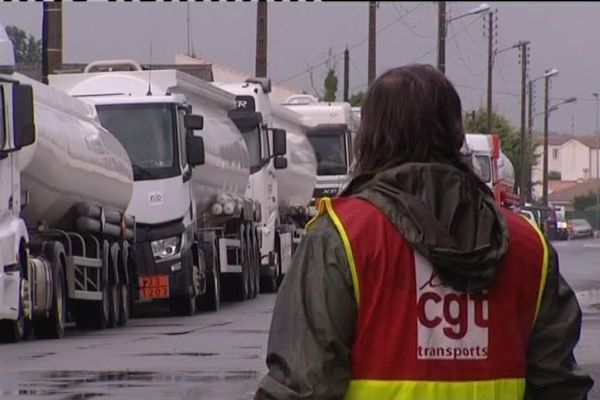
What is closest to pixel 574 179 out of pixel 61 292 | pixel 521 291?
pixel 61 292

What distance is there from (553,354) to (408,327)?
1.25 ft

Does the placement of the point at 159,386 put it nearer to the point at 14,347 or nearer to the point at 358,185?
the point at 14,347

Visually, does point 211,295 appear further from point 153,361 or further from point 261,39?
point 261,39

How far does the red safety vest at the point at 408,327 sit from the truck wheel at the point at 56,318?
15322 millimetres

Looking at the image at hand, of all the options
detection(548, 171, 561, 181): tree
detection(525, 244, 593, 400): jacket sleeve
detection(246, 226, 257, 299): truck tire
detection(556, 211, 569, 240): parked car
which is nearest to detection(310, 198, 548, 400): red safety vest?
detection(525, 244, 593, 400): jacket sleeve

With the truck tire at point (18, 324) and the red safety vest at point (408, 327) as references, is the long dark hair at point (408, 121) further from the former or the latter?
the truck tire at point (18, 324)

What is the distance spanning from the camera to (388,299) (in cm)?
384

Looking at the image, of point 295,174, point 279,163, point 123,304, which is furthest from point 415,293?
point 295,174

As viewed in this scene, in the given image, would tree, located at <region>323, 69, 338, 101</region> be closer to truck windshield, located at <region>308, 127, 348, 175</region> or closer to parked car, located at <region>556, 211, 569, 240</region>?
parked car, located at <region>556, 211, 569, 240</region>

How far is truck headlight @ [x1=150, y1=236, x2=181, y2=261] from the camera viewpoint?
2372 centimetres

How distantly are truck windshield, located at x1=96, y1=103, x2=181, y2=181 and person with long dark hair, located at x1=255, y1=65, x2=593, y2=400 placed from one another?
19623 millimetres

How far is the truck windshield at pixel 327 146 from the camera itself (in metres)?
38.2

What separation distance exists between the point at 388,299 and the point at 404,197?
0.79ft

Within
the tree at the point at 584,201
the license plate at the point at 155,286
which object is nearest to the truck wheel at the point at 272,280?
the license plate at the point at 155,286
